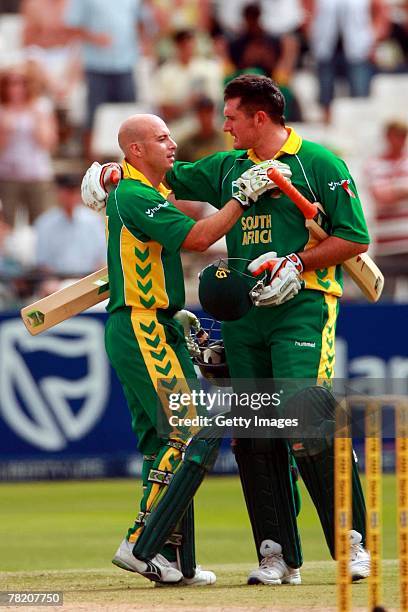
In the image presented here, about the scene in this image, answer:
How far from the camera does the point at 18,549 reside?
8.75 metres

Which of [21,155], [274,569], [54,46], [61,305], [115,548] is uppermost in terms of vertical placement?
[54,46]

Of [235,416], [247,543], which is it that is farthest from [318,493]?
[247,543]

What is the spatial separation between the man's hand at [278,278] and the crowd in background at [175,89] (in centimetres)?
719

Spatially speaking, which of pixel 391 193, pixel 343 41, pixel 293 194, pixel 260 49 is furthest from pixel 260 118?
pixel 343 41

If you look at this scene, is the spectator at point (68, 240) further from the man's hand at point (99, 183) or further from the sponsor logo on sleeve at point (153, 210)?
the sponsor logo on sleeve at point (153, 210)

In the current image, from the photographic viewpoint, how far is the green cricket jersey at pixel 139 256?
6.43 m

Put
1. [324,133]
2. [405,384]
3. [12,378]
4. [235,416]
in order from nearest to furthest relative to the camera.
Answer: [405,384] < [235,416] < [12,378] < [324,133]

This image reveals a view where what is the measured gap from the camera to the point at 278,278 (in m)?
6.26

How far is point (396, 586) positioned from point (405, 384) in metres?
1.15

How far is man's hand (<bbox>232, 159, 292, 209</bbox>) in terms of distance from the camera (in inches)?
245

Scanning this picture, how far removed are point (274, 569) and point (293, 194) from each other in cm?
172

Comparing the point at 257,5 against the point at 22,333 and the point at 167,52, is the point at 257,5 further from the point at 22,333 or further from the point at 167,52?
the point at 22,333

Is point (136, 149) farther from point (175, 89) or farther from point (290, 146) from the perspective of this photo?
point (175, 89)
